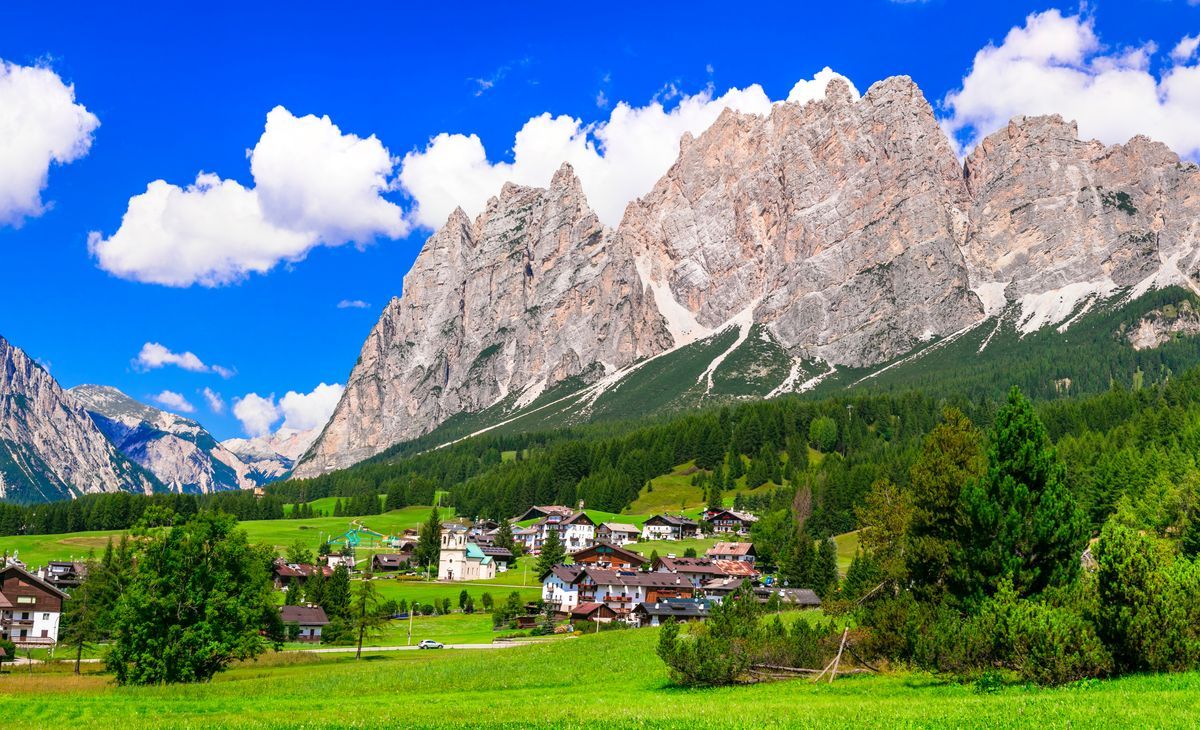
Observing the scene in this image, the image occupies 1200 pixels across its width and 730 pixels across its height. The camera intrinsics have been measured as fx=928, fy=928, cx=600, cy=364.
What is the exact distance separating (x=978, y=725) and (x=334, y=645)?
73139 millimetres

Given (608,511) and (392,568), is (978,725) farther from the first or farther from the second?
(608,511)

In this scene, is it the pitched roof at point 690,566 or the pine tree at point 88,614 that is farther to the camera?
the pitched roof at point 690,566

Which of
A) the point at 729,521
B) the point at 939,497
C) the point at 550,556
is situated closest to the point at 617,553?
the point at 550,556

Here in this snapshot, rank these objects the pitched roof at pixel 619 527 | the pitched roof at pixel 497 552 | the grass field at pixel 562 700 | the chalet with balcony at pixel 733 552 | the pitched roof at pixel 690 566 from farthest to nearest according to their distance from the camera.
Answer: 1. the pitched roof at pixel 619 527
2. the pitched roof at pixel 497 552
3. the chalet with balcony at pixel 733 552
4. the pitched roof at pixel 690 566
5. the grass field at pixel 562 700

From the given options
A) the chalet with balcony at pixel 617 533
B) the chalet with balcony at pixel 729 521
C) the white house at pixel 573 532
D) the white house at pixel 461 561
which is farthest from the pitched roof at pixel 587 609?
the chalet with balcony at pixel 729 521

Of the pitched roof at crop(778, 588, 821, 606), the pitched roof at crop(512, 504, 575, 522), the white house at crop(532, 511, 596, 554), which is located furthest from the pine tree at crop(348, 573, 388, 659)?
the pitched roof at crop(512, 504, 575, 522)

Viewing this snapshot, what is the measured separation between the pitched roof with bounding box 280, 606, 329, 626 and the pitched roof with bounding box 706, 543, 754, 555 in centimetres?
6385

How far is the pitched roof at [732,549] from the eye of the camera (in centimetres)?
13700

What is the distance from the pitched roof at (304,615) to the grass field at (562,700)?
28279mm

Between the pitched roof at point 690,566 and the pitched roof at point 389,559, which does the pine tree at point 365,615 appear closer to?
the pitched roof at point 690,566

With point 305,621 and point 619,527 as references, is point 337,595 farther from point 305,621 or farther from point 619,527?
point 619,527

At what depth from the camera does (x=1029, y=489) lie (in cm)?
3853

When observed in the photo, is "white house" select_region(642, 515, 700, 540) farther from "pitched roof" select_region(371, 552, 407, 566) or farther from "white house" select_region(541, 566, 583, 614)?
"white house" select_region(541, 566, 583, 614)

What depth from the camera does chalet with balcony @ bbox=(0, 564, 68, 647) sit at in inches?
3469
